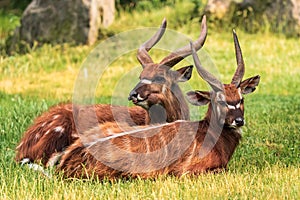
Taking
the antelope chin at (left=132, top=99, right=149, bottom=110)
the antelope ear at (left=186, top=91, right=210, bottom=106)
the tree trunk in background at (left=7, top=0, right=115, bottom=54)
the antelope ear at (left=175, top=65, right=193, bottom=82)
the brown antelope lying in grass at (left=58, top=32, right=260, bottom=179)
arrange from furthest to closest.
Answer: the tree trunk in background at (left=7, top=0, right=115, bottom=54), the antelope ear at (left=175, top=65, right=193, bottom=82), the antelope chin at (left=132, top=99, right=149, bottom=110), the antelope ear at (left=186, top=91, right=210, bottom=106), the brown antelope lying in grass at (left=58, top=32, right=260, bottom=179)

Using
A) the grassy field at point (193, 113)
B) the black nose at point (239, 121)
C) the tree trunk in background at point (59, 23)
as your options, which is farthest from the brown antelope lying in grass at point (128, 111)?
the tree trunk in background at point (59, 23)

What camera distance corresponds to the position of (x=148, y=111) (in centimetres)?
793

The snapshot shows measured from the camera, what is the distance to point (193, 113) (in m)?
8.82

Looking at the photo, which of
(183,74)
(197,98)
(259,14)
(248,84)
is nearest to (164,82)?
(183,74)

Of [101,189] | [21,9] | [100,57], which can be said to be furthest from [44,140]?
[21,9]

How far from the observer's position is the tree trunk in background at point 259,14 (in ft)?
60.8

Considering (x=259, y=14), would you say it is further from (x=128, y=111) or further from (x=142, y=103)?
(x=142, y=103)

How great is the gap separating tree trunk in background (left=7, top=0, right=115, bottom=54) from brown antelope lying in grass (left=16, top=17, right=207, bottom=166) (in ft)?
31.2

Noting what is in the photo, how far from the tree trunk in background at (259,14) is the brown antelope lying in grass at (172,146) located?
11.9 m

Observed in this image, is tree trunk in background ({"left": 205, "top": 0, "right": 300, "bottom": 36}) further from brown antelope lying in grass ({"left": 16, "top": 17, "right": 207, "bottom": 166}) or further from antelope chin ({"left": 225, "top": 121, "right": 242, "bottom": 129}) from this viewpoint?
antelope chin ({"left": 225, "top": 121, "right": 242, "bottom": 129})

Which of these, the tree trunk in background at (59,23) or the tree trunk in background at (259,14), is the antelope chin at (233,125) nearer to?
the tree trunk in background at (59,23)

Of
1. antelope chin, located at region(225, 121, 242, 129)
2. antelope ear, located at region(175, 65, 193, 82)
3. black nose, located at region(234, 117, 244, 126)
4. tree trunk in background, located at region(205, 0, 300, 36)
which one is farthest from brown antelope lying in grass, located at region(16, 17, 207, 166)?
tree trunk in background, located at region(205, 0, 300, 36)

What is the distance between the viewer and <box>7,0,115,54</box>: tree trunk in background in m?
17.8

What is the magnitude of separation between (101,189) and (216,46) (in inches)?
464
